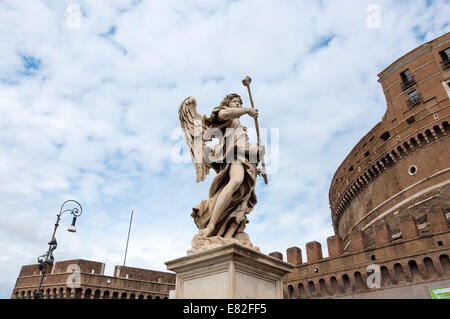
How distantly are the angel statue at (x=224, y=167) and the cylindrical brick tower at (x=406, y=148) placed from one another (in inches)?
1002

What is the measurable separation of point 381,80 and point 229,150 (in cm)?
3461

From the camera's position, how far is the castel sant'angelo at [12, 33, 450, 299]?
21.3m

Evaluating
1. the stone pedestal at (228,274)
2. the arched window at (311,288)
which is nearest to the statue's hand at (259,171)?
the stone pedestal at (228,274)

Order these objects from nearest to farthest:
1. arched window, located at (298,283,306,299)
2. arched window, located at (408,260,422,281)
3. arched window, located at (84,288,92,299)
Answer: arched window, located at (408,260,422,281), arched window, located at (298,283,306,299), arched window, located at (84,288,92,299)

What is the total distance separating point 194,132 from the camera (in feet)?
14.3

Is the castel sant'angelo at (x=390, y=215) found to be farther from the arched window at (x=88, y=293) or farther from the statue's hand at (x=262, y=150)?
the statue's hand at (x=262, y=150)

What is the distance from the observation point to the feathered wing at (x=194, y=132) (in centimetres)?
421

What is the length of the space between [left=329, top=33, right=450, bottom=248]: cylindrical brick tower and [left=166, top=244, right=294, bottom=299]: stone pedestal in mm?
25774

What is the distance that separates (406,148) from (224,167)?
1133 inches

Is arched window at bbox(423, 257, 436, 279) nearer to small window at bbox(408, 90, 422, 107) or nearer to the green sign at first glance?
the green sign

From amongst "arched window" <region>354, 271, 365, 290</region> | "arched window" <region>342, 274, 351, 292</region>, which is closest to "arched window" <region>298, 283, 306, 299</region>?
"arched window" <region>342, 274, 351, 292</region>
